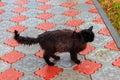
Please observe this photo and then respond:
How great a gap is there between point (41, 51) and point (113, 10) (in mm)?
2001

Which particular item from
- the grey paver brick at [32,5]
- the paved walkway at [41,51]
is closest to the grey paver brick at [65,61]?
the paved walkway at [41,51]

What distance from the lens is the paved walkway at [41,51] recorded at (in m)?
3.81

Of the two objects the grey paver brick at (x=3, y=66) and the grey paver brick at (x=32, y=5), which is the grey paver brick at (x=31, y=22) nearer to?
the grey paver brick at (x=32, y=5)

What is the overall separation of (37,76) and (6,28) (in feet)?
5.07

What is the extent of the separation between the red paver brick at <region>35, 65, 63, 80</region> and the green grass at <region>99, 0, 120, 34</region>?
1.56m

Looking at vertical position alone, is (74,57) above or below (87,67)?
above

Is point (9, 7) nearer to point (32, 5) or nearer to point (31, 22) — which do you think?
point (32, 5)

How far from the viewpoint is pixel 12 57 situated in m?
4.19

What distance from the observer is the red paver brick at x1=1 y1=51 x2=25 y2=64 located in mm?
4121

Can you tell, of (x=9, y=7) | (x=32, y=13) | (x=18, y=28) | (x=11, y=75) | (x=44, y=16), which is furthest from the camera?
(x=9, y=7)

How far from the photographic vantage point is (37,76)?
12.4 ft

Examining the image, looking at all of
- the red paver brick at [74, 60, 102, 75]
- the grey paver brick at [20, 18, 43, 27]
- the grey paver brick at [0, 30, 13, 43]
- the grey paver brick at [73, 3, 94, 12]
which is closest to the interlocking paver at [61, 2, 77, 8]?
the grey paver brick at [73, 3, 94, 12]

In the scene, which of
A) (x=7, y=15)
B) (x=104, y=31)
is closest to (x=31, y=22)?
(x=7, y=15)

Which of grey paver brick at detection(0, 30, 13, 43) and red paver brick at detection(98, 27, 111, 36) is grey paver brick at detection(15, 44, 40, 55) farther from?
red paver brick at detection(98, 27, 111, 36)
